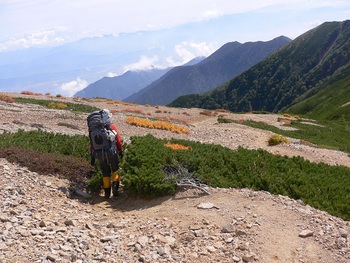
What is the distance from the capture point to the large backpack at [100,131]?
11.6 meters

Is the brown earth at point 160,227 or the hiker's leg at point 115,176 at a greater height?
the hiker's leg at point 115,176

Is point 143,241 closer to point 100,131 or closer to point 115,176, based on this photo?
point 115,176

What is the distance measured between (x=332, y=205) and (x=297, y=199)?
112 centimetres

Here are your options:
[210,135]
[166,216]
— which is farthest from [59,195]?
[210,135]

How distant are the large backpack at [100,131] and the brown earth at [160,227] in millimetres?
1727

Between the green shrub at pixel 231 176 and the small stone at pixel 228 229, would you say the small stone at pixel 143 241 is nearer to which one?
the small stone at pixel 228 229

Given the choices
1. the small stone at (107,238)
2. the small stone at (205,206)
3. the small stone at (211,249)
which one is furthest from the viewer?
the small stone at (205,206)

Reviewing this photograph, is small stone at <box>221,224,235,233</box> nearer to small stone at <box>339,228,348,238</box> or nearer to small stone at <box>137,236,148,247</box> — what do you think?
small stone at <box>137,236,148,247</box>

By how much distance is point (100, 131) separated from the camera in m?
11.6

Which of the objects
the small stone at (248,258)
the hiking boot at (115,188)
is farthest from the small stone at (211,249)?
the hiking boot at (115,188)

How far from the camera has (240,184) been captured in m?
11.9

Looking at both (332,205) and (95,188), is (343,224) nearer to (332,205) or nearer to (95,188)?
(332,205)

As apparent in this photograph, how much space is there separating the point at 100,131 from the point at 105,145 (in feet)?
1.59

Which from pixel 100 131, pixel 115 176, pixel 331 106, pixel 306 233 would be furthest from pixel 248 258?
pixel 331 106
